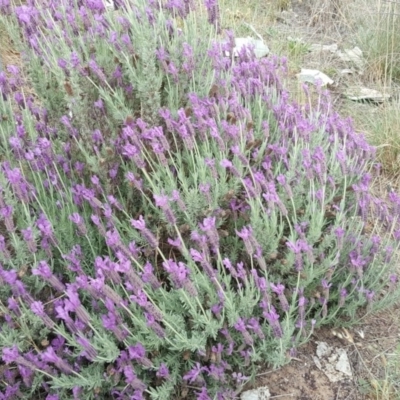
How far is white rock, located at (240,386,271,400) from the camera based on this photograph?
1.83 meters

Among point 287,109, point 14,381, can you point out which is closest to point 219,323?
point 14,381

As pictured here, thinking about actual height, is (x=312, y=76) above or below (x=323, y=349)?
above

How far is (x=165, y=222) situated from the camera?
1.96 m

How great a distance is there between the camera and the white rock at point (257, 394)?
1.83 metres

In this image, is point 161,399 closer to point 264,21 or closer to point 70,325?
point 70,325

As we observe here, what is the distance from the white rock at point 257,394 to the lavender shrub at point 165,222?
73mm

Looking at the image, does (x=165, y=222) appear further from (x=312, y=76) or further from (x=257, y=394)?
(x=312, y=76)

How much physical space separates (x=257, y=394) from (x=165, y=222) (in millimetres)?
683

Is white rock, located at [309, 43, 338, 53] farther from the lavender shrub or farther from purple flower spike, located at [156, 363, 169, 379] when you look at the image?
purple flower spike, located at [156, 363, 169, 379]

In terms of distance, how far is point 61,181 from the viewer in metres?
1.97

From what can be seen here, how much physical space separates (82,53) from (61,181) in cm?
89

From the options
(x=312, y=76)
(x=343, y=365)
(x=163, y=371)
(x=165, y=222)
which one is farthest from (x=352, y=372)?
(x=312, y=76)

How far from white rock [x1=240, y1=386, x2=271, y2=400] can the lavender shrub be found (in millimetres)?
73

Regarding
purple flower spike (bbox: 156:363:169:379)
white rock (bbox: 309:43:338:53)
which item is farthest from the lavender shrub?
white rock (bbox: 309:43:338:53)
